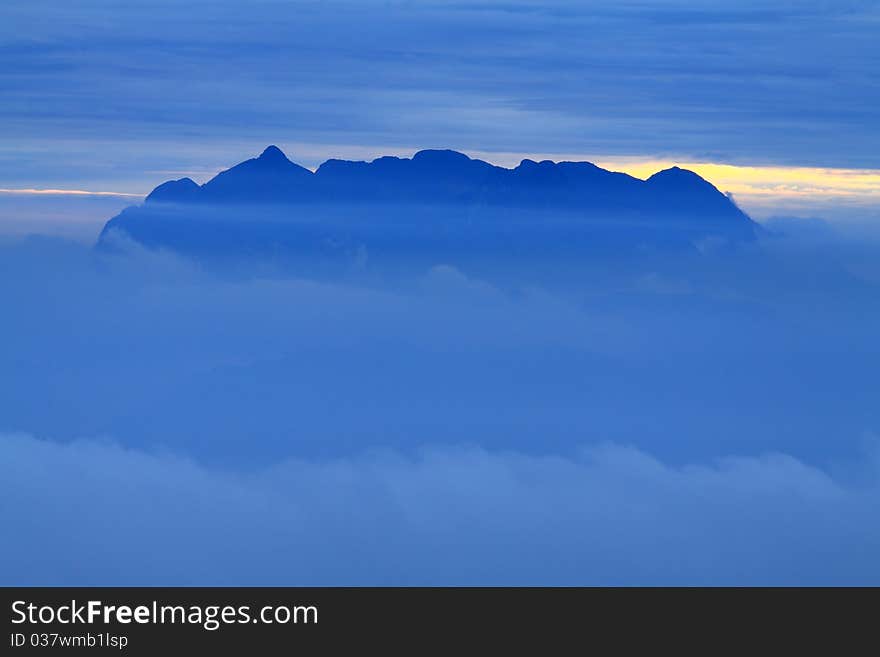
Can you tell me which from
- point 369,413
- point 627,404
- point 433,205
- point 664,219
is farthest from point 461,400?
point 664,219

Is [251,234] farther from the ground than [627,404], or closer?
farther from the ground

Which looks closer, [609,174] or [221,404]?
[221,404]

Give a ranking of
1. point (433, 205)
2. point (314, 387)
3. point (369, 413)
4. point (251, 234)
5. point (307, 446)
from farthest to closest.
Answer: point (251, 234) → point (433, 205) → point (314, 387) → point (369, 413) → point (307, 446)

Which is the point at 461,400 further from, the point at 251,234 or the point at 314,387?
the point at 251,234

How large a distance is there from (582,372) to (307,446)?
132 ft

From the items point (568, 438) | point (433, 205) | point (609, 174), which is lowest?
point (568, 438)

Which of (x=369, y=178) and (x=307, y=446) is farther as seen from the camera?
(x=369, y=178)

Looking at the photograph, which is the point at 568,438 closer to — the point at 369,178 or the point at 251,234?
the point at 369,178

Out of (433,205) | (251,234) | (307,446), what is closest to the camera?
(307,446)

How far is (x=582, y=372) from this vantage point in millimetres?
134500

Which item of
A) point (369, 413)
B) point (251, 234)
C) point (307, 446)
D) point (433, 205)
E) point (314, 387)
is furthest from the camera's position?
point (251, 234)

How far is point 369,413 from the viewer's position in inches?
4963

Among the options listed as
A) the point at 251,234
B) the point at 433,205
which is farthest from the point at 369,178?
the point at 251,234

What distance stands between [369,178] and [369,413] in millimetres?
54984
